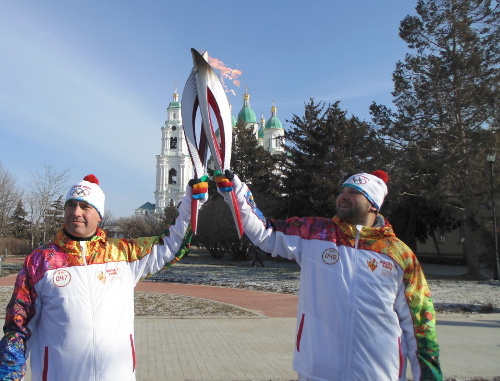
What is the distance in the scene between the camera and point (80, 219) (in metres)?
2.45

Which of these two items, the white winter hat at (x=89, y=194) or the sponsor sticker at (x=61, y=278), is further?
the white winter hat at (x=89, y=194)

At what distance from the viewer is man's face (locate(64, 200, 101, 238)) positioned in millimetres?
2426

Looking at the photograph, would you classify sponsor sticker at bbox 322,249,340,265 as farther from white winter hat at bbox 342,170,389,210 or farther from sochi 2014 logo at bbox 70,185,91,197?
sochi 2014 logo at bbox 70,185,91,197

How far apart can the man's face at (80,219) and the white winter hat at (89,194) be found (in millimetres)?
27

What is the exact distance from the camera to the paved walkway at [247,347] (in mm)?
5098

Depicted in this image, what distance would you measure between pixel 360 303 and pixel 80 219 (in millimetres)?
1622

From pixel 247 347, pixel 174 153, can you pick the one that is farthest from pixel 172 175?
pixel 247 347

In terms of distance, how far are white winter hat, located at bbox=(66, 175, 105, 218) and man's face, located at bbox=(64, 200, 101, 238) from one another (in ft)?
0.09

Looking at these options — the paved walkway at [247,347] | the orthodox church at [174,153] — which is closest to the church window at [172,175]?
the orthodox church at [174,153]

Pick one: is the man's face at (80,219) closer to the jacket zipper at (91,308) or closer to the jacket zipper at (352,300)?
the jacket zipper at (91,308)

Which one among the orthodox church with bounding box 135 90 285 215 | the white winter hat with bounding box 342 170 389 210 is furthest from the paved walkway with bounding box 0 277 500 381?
the orthodox church with bounding box 135 90 285 215

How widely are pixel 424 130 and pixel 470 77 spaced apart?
249cm

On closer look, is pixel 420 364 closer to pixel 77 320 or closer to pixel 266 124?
pixel 77 320

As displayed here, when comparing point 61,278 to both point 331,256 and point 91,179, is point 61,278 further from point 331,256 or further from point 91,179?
point 331,256
